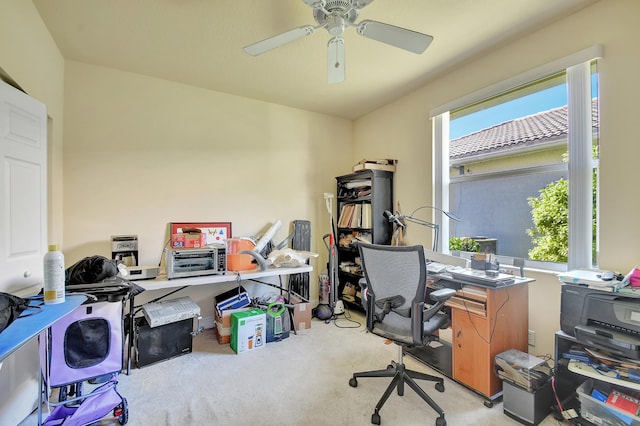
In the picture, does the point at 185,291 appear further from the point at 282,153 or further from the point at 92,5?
the point at 92,5

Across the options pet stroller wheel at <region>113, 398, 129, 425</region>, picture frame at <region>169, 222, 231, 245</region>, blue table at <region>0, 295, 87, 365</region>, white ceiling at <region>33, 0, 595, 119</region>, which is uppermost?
white ceiling at <region>33, 0, 595, 119</region>

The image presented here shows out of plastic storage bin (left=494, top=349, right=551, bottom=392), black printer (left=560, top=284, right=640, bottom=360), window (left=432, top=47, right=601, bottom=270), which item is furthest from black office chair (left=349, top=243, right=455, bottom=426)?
window (left=432, top=47, right=601, bottom=270)

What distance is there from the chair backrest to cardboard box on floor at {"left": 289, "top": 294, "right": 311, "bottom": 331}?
1.33 m

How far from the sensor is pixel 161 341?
244 cm

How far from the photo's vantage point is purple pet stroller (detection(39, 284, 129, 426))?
1601 mm

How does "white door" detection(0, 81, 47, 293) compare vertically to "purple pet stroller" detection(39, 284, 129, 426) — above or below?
above

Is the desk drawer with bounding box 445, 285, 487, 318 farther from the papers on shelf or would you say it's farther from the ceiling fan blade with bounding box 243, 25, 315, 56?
the ceiling fan blade with bounding box 243, 25, 315, 56

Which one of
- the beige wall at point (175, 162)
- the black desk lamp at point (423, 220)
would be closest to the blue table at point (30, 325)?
the beige wall at point (175, 162)

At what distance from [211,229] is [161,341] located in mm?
1215

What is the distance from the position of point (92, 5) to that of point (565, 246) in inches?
150

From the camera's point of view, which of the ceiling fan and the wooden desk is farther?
the wooden desk

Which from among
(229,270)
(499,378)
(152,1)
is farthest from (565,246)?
(152,1)

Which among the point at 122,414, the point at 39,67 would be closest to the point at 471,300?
the point at 122,414

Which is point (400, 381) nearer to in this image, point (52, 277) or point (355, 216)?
point (355, 216)
